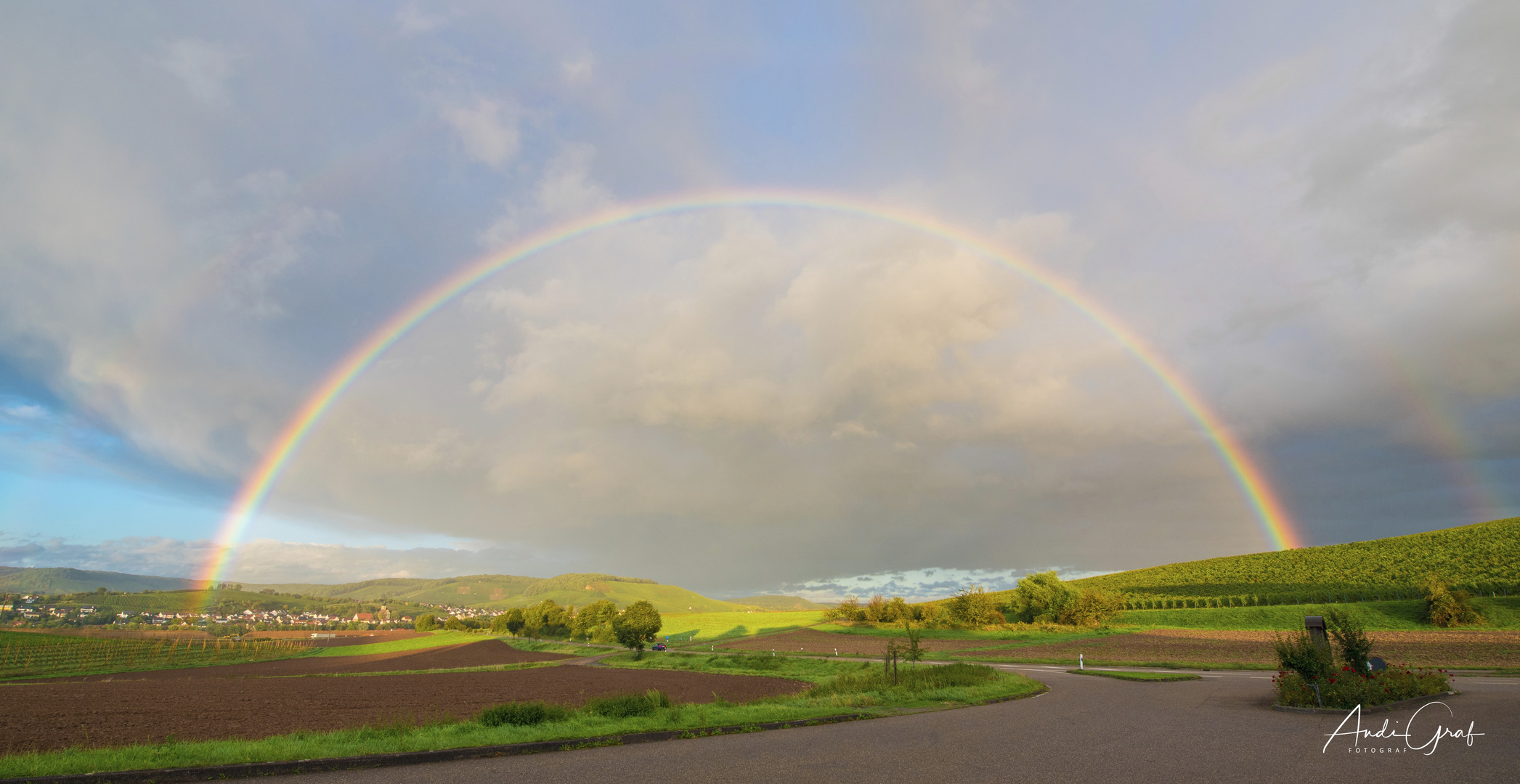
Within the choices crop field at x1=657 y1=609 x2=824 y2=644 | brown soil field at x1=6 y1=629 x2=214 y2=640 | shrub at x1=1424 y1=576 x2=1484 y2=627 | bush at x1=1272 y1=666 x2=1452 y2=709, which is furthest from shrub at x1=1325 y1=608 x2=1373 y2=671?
brown soil field at x1=6 y1=629 x2=214 y2=640

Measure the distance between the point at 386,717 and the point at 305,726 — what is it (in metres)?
3.98

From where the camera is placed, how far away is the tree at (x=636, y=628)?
84.8 meters

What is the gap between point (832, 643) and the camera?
88125 millimetres

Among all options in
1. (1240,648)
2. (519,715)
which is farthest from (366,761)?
(1240,648)

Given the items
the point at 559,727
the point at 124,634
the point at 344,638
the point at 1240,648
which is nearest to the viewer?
the point at 559,727

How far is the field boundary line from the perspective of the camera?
39.3 feet

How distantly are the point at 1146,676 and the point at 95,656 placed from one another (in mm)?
125405

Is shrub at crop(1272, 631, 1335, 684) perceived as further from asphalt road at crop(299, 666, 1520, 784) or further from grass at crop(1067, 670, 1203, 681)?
grass at crop(1067, 670, 1203, 681)

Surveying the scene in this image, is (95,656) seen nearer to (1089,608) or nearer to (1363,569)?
(1089,608)

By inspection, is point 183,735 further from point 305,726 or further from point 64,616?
point 64,616

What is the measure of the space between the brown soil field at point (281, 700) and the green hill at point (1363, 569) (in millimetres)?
72045

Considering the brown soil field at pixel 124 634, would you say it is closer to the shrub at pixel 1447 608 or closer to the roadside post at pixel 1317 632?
the roadside post at pixel 1317 632

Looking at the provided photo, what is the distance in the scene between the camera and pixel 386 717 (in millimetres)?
28188

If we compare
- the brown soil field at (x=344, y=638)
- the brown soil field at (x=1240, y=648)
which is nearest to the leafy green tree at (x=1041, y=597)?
the brown soil field at (x=1240, y=648)
